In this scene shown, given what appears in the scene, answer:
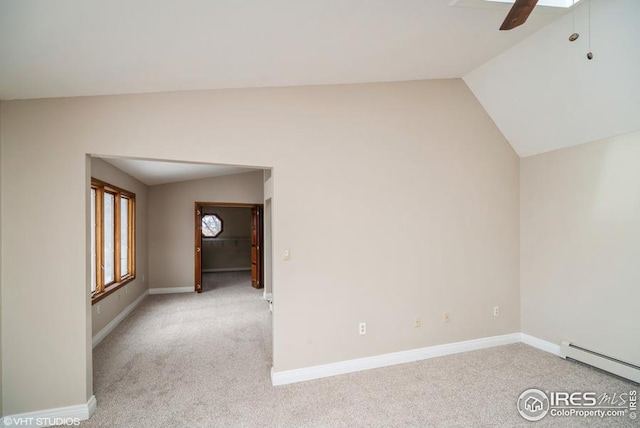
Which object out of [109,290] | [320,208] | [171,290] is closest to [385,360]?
[320,208]

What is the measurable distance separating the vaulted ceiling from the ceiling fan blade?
54 cm

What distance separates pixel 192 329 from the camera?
4.19 metres

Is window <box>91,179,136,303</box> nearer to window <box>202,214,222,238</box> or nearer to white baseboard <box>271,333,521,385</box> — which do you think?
white baseboard <box>271,333,521,385</box>

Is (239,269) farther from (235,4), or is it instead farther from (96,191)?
(235,4)

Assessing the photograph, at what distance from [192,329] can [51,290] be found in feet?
7.40

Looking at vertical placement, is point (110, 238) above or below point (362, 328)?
above

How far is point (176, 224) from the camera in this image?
646cm

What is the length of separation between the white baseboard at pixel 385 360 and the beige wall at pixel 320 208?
7cm

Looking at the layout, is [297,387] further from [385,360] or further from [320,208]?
[320,208]

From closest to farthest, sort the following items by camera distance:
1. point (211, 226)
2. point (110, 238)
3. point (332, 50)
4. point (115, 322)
Answer: point (332, 50), point (115, 322), point (110, 238), point (211, 226)

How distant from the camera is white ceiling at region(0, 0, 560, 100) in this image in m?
1.40

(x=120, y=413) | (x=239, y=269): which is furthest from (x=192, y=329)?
(x=239, y=269)

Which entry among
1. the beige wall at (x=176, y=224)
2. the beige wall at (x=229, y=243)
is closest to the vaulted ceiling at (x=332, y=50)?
the beige wall at (x=176, y=224)

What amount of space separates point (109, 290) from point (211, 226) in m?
5.62
